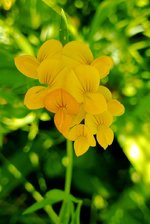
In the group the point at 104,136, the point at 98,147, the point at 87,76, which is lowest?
the point at 98,147

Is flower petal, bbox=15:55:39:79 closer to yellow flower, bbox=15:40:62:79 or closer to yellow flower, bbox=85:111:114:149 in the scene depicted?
yellow flower, bbox=15:40:62:79

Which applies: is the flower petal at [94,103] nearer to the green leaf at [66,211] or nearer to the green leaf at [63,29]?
the green leaf at [63,29]

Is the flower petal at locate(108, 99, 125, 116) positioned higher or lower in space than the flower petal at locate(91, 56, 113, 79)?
lower

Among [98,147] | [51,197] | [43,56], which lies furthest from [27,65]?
[98,147]

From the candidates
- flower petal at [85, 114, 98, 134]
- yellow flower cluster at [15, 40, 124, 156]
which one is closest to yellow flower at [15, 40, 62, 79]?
yellow flower cluster at [15, 40, 124, 156]

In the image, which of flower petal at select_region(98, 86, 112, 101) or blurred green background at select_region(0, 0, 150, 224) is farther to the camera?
blurred green background at select_region(0, 0, 150, 224)

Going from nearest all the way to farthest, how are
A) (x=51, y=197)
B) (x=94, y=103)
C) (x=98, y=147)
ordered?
(x=94, y=103), (x=51, y=197), (x=98, y=147)

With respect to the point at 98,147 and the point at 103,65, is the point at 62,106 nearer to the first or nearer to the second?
the point at 103,65
